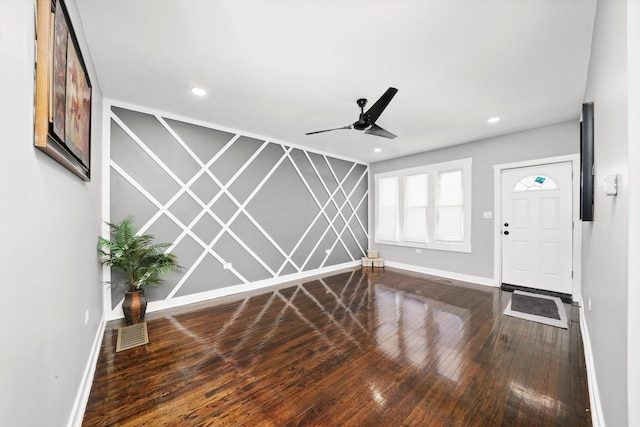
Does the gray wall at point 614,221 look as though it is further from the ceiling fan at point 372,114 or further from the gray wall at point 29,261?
the gray wall at point 29,261

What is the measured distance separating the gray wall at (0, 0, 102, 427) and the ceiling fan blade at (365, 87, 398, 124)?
229cm

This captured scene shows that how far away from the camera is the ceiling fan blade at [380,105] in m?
2.39

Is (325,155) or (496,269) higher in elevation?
(325,155)

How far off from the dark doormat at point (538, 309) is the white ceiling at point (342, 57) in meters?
2.65

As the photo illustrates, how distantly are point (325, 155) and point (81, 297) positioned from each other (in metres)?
4.59

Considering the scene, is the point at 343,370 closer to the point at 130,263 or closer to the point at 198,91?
the point at 130,263

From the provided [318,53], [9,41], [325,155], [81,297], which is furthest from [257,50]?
[325,155]

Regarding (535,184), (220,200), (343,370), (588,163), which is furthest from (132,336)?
(535,184)

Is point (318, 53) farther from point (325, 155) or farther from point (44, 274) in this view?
point (325, 155)

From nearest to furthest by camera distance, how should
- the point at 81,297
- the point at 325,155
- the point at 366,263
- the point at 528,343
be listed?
the point at 81,297 < the point at 528,343 < the point at 325,155 < the point at 366,263

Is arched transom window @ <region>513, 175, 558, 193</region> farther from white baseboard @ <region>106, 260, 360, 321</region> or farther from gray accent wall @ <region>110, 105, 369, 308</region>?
white baseboard @ <region>106, 260, 360, 321</region>

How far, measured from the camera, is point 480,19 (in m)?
1.85

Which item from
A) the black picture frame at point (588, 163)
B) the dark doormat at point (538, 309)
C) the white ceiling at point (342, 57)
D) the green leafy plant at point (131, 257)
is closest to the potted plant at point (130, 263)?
the green leafy plant at point (131, 257)

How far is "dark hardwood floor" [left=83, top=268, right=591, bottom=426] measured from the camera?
1608 millimetres
